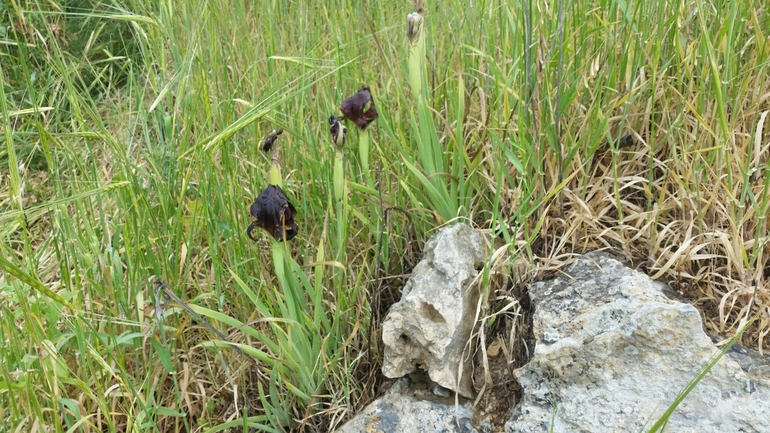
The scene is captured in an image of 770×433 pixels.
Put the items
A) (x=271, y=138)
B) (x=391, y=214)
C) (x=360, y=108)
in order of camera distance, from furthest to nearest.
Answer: (x=391, y=214) → (x=360, y=108) → (x=271, y=138)

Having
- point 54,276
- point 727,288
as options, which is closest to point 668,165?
point 727,288

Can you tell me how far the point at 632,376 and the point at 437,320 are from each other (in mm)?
394

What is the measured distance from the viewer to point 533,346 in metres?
1.29

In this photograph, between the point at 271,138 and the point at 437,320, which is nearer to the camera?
the point at 271,138

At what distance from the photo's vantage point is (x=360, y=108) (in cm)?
125

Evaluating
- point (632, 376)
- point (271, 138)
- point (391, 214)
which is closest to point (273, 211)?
point (271, 138)

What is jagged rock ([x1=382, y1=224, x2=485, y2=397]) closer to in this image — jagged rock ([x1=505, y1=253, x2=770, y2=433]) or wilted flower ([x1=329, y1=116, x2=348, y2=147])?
jagged rock ([x1=505, y1=253, x2=770, y2=433])

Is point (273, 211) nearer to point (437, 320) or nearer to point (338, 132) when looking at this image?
point (338, 132)

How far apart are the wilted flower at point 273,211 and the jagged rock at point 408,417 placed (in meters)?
→ 0.43

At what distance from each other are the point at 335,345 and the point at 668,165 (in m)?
0.89

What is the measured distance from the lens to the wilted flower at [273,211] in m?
1.13

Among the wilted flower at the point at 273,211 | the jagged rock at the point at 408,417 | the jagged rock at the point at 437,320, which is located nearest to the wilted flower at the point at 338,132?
the wilted flower at the point at 273,211

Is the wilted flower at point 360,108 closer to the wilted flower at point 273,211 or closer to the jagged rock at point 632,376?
the wilted flower at point 273,211

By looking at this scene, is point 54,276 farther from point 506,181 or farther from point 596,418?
point 596,418
